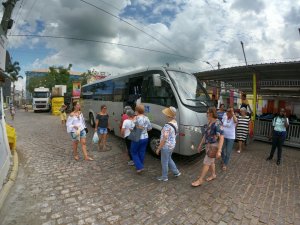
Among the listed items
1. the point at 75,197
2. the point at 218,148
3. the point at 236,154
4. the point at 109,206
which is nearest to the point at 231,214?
the point at 218,148

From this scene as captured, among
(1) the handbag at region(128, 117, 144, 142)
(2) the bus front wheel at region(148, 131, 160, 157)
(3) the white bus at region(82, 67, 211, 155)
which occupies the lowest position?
(2) the bus front wheel at region(148, 131, 160, 157)

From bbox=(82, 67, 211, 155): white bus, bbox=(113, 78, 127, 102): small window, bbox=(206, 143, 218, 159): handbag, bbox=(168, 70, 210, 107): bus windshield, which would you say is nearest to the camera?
bbox=(206, 143, 218, 159): handbag

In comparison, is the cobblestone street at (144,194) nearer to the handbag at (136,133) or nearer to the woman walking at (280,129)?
the woman walking at (280,129)

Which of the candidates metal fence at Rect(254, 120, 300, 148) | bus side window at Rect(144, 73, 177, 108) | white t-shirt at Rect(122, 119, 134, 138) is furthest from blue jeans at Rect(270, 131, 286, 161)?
white t-shirt at Rect(122, 119, 134, 138)

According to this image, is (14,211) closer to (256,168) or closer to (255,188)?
(255,188)

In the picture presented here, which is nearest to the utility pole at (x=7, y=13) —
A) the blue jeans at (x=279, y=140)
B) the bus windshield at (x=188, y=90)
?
the bus windshield at (x=188, y=90)

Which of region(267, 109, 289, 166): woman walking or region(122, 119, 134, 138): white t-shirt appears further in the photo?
region(267, 109, 289, 166): woman walking

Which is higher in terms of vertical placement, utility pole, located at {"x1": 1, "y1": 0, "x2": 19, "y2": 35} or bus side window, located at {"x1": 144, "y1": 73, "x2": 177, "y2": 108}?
utility pole, located at {"x1": 1, "y1": 0, "x2": 19, "y2": 35}

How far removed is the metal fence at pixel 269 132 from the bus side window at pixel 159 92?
645cm

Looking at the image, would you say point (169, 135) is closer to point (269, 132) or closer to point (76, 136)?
point (76, 136)

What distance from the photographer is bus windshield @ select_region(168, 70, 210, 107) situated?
6.18 metres

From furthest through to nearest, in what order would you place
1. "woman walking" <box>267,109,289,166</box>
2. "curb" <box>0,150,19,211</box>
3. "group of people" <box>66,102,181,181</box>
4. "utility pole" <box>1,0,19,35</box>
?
"utility pole" <box>1,0,19,35</box>
"woman walking" <box>267,109,289,166</box>
"group of people" <box>66,102,181,181</box>
"curb" <box>0,150,19,211</box>

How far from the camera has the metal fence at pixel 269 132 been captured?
9.26 metres

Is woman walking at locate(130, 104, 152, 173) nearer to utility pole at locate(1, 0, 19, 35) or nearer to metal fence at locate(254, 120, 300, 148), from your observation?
utility pole at locate(1, 0, 19, 35)
